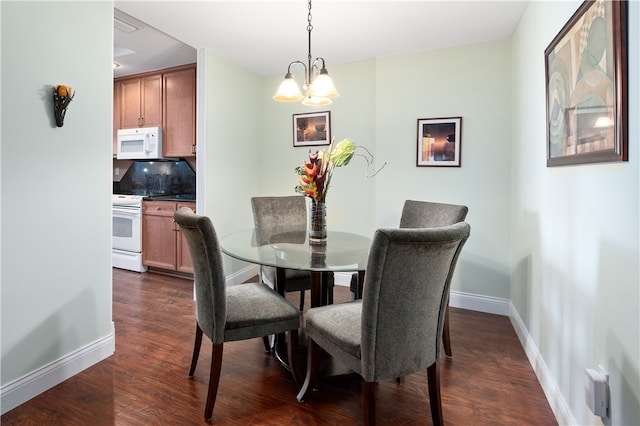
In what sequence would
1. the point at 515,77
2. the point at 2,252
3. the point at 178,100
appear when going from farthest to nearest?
the point at 178,100 → the point at 515,77 → the point at 2,252

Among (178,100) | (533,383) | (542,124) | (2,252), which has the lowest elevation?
(533,383)

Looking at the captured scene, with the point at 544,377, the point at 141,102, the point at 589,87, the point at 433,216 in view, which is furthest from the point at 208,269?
the point at 141,102

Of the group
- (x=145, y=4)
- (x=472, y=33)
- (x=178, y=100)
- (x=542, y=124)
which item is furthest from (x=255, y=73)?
(x=542, y=124)

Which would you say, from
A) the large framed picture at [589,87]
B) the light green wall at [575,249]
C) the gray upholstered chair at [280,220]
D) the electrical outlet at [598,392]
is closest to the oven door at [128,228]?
the gray upholstered chair at [280,220]

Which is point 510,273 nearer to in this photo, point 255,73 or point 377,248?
point 377,248

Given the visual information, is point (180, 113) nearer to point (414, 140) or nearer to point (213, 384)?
point (414, 140)

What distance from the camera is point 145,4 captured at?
234 centimetres

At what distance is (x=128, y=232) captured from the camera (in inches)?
161

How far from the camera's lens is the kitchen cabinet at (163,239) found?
12.5 ft

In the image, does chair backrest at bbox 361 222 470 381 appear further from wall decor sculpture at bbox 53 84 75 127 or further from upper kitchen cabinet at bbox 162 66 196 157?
upper kitchen cabinet at bbox 162 66 196 157

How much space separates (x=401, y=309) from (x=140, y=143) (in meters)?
3.73

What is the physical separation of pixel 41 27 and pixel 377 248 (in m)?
1.96

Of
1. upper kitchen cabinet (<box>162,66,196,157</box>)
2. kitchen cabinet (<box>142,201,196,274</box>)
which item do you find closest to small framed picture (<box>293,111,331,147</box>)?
upper kitchen cabinet (<box>162,66,196,157</box>)

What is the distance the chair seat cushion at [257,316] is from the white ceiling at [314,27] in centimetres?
188
